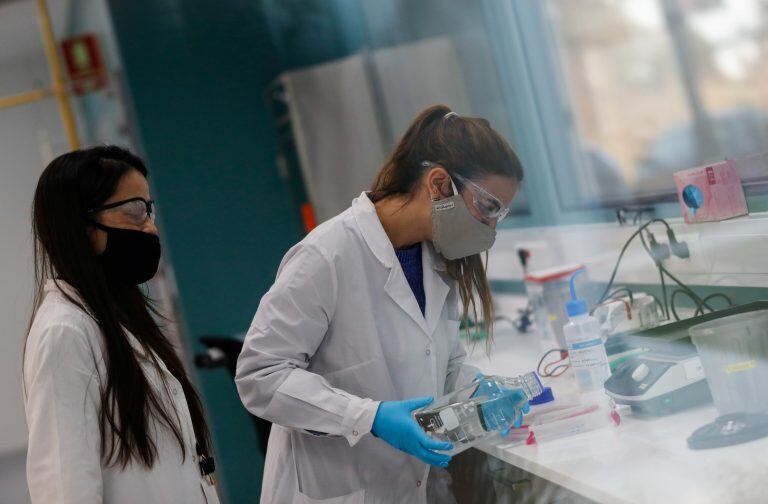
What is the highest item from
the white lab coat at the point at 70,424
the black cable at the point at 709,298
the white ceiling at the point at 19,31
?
the white ceiling at the point at 19,31

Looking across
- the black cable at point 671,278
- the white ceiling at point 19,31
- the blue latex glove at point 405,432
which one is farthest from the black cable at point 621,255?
the white ceiling at point 19,31

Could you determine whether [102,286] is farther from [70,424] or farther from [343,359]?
[343,359]

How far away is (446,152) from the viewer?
160 cm

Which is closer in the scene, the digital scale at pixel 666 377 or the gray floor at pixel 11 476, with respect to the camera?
the digital scale at pixel 666 377

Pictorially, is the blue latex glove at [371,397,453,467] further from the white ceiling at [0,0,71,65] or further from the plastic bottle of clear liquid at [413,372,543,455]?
the white ceiling at [0,0,71,65]

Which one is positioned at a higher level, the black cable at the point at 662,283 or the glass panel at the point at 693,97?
the glass panel at the point at 693,97

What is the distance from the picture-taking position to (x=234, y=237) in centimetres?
367

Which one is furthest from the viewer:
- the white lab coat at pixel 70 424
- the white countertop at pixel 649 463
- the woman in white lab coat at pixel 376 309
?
the woman in white lab coat at pixel 376 309

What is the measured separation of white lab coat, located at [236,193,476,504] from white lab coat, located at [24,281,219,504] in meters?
0.24

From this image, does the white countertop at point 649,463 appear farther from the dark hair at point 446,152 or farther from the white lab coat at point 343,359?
the dark hair at point 446,152

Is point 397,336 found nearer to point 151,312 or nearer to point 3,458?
point 151,312

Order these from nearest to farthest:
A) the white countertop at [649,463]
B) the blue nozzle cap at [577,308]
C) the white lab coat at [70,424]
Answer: the white countertop at [649,463] < the white lab coat at [70,424] < the blue nozzle cap at [577,308]

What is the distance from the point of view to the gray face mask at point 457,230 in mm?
1607

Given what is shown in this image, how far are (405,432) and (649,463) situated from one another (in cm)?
40
